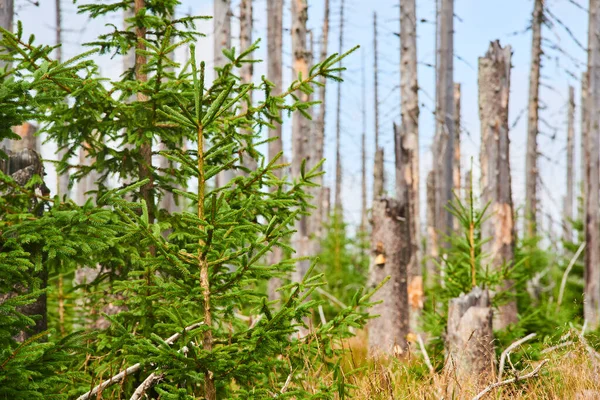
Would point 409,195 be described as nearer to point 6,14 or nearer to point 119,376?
point 6,14

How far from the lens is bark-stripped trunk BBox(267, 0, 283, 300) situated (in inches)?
463

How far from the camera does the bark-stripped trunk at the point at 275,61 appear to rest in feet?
38.6

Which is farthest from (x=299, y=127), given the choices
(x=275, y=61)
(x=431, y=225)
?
(x=431, y=225)

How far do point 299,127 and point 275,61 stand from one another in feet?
13.9

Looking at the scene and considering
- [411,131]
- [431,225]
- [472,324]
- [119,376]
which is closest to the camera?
[119,376]

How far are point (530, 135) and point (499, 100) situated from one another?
8.53 m

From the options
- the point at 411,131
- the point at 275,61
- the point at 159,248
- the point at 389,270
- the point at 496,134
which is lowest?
the point at 389,270

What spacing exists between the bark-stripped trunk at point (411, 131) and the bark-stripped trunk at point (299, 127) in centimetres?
182

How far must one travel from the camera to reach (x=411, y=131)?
1032 cm

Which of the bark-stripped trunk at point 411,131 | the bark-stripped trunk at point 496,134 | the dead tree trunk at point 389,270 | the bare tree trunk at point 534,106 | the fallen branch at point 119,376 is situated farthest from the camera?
the bare tree trunk at point 534,106

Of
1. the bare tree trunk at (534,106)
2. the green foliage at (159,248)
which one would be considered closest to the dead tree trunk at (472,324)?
the green foliage at (159,248)

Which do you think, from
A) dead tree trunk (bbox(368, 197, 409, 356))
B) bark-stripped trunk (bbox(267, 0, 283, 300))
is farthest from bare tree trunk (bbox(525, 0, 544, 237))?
dead tree trunk (bbox(368, 197, 409, 356))

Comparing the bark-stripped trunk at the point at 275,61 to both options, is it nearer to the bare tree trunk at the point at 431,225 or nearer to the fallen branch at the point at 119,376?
the bare tree trunk at the point at 431,225

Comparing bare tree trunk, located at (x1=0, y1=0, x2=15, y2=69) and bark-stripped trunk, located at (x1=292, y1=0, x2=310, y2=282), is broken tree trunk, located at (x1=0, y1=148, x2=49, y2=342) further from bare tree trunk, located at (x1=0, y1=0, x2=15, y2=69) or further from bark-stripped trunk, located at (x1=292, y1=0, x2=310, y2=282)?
bark-stripped trunk, located at (x1=292, y1=0, x2=310, y2=282)
